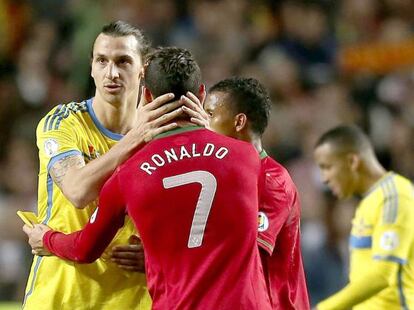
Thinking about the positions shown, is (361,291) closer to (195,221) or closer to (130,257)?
(130,257)

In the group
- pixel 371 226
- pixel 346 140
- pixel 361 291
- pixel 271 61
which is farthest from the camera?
pixel 271 61

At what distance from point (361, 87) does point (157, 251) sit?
6720 mm

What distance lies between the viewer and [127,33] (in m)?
4.83

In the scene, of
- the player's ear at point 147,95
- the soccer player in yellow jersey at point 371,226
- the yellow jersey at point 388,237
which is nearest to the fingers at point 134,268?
the player's ear at point 147,95

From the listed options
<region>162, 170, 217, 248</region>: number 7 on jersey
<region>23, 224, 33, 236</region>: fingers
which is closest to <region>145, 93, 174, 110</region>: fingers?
<region>162, 170, 217, 248</region>: number 7 on jersey

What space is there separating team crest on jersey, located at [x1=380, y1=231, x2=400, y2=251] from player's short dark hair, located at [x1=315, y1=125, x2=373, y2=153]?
72 centimetres

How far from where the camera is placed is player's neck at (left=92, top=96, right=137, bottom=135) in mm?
4820

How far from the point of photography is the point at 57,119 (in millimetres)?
4703

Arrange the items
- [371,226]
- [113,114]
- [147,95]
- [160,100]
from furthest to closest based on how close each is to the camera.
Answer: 1. [371,226]
2. [113,114]
3. [147,95]
4. [160,100]

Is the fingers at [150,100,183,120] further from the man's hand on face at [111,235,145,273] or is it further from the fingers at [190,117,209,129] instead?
the man's hand on face at [111,235,145,273]

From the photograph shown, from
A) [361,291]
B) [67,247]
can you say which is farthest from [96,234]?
[361,291]

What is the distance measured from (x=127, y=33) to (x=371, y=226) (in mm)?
2214

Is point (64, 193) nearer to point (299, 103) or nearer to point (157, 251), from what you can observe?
point (157, 251)

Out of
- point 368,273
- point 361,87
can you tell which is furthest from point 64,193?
point 361,87
